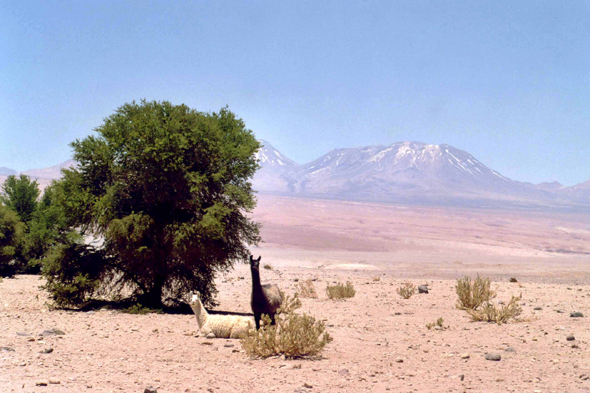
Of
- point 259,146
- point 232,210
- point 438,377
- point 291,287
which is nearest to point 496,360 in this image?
point 438,377

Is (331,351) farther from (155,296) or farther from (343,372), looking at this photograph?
(155,296)

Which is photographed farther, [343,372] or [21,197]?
[21,197]

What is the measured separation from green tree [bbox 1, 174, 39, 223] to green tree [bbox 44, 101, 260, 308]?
12.5 meters

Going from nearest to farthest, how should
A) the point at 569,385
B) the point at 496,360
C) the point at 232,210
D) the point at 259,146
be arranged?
the point at 569,385
the point at 496,360
the point at 232,210
the point at 259,146

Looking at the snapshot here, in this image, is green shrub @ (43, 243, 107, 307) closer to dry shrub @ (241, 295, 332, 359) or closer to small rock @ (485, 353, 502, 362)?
dry shrub @ (241, 295, 332, 359)

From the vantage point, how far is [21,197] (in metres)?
25.4

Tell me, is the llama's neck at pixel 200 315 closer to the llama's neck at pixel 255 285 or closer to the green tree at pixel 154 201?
the llama's neck at pixel 255 285

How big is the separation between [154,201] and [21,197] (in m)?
14.4

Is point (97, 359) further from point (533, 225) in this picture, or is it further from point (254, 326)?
point (533, 225)

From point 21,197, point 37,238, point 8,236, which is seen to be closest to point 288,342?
point 8,236

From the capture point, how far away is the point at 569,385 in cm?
732

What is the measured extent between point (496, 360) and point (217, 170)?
885 centimetres

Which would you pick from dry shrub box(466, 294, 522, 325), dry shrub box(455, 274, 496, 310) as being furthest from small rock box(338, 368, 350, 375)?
dry shrub box(455, 274, 496, 310)

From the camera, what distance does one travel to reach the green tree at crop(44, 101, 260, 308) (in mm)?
13867
